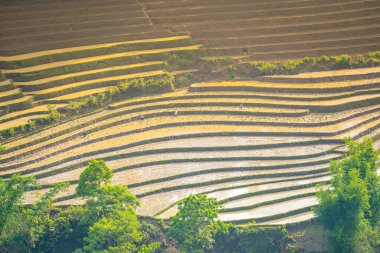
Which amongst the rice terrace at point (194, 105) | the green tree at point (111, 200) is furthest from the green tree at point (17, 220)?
the green tree at point (111, 200)

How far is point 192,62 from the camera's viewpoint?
149 feet

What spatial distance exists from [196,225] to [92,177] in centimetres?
407

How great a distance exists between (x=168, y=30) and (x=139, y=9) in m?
1.87

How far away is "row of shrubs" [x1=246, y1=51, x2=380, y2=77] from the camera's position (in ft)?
149

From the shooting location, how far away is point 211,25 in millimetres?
47062

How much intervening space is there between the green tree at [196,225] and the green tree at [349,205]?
384 cm

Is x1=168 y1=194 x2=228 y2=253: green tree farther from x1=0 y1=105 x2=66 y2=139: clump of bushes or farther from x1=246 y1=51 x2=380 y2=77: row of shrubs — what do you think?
x1=246 y1=51 x2=380 y2=77: row of shrubs

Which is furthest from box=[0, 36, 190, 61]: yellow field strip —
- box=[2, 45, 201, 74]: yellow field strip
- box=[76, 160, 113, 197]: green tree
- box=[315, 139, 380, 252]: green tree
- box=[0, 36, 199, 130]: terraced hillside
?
box=[315, 139, 380, 252]: green tree

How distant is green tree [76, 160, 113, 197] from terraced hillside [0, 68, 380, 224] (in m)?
1.34

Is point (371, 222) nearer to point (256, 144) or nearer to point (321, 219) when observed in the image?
point (321, 219)

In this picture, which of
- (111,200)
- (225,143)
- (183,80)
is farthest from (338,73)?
(111,200)

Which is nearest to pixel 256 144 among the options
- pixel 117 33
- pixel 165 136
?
pixel 165 136

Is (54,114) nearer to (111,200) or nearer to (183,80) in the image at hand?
(111,200)

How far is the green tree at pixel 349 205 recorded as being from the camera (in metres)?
36.1
